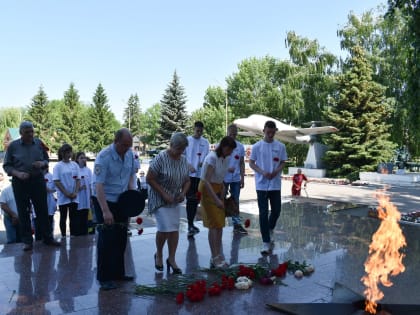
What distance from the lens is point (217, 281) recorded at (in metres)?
4.29

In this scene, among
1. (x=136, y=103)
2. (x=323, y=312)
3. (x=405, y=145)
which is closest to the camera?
(x=323, y=312)

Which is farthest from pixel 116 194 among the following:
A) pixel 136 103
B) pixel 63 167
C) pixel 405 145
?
pixel 136 103

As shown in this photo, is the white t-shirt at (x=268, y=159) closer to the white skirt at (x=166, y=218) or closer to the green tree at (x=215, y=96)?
the white skirt at (x=166, y=218)

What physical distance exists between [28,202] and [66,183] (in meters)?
0.92

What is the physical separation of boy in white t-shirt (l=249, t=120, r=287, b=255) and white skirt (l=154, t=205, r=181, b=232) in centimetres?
174

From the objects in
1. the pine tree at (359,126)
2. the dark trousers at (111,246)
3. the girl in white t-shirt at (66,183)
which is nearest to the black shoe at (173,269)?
the dark trousers at (111,246)

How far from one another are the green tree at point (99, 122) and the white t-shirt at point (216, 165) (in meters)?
52.7

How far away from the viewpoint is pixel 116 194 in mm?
4238

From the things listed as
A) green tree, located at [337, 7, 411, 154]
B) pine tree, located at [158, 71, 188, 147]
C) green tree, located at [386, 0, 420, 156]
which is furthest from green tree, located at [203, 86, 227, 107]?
green tree, located at [386, 0, 420, 156]

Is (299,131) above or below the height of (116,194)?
above

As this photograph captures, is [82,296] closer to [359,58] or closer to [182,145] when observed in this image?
[182,145]

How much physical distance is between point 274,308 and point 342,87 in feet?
90.6

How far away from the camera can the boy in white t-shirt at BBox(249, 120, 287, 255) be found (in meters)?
5.82

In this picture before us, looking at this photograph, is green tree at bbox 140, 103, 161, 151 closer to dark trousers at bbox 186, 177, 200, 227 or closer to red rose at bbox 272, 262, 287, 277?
dark trousers at bbox 186, 177, 200, 227
